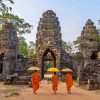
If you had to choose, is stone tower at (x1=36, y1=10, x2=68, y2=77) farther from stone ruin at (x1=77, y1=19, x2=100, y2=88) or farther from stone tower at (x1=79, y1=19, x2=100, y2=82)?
stone tower at (x1=79, y1=19, x2=100, y2=82)

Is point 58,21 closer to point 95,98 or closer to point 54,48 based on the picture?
point 54,48

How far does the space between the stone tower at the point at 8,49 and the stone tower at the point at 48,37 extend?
3355mm

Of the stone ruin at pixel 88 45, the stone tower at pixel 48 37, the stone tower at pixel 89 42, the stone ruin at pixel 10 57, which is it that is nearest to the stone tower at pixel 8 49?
the stone ruin at pixel 10 57

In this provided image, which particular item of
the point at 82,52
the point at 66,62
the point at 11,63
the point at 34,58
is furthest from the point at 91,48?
the point at 11,63

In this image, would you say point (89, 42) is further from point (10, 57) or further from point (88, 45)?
point (10, 57)

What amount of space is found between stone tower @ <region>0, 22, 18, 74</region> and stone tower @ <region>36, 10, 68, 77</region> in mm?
3355

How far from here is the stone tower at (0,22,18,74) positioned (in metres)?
31.1

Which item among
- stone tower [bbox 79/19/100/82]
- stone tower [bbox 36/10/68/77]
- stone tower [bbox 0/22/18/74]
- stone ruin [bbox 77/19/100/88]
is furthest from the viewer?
stone tower [bbox 79/19/100/82]

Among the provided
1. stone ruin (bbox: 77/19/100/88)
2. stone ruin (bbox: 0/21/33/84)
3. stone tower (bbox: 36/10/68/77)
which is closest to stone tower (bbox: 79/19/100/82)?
stone ruin (bbox: 77/19/100/88)

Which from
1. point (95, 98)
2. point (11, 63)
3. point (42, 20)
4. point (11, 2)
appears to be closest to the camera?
point (95, 98)

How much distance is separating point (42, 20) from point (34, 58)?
5529 mm

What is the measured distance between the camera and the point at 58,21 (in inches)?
1425

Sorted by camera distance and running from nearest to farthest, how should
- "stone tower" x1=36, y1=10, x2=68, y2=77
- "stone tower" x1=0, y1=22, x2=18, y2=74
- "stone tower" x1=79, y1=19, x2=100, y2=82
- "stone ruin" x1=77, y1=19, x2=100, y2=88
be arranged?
"stone tower" x1=0, y1=22, x2=18, y2=74 → "stone tower" x1=36, y1=10, x2=68, y2=77 → "stone ruin" x1=77, y1=19, x2=100, y2=88 → "stone tower" x1=79, y1=19, x2=100, y2=82

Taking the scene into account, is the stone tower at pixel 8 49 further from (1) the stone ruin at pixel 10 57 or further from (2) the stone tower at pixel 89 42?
(2) the stone tower at pixel 89 42
